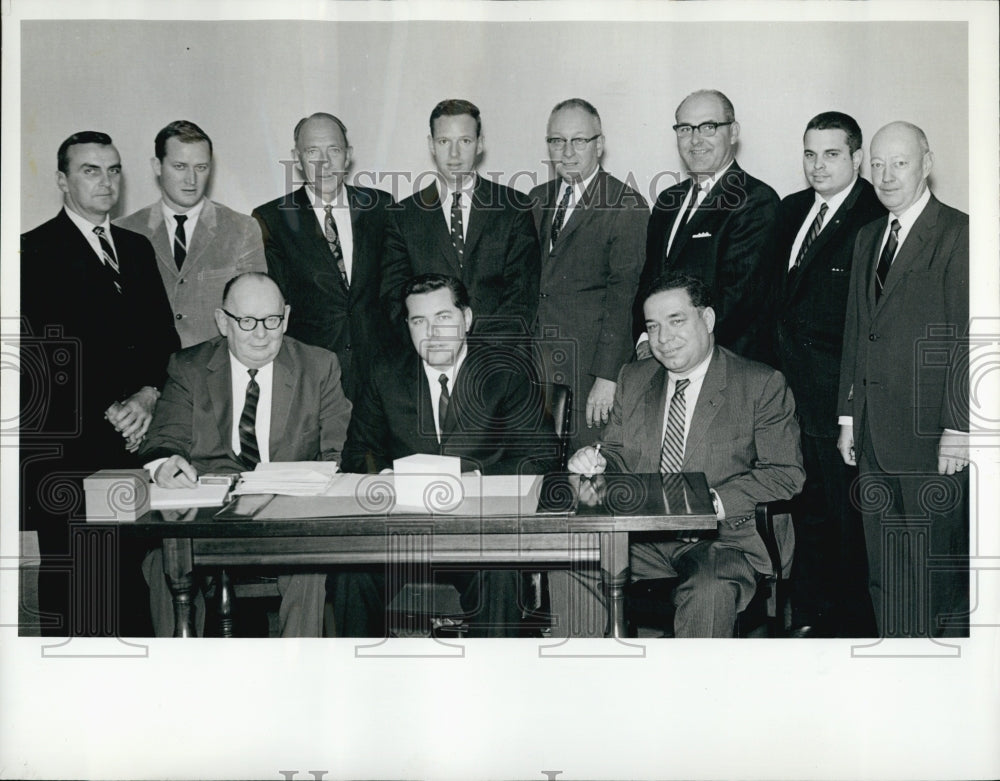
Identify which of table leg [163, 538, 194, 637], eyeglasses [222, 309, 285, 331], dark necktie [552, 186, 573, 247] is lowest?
table leg [163, 538, 194, 637]

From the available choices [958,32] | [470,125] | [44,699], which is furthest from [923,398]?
[44,699]

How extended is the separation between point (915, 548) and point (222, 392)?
2458 millimetres

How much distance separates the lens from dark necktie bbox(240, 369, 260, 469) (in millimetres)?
3385

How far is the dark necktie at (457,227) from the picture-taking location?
3.41 metres

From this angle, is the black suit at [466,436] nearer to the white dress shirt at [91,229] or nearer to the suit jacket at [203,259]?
the suit jacket at [203,259]

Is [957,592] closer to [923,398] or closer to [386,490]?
[923,398]

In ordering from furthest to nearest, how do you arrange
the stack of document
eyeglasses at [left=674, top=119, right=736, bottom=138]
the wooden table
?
eyeglasses at [left=674, top=119, right=736, bottom=138] < the stack of document < the wooden table

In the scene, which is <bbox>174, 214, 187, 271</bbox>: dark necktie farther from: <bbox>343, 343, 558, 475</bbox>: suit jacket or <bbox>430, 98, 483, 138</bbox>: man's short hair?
<bbox>430, 98, 483, 138</bbox>: man's short hair

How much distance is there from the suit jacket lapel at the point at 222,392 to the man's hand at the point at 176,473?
144mm

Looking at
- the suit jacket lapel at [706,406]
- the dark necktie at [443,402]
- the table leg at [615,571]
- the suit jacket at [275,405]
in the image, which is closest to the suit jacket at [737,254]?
the suit jacket lapel at [706,406]

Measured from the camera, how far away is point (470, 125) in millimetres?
3367

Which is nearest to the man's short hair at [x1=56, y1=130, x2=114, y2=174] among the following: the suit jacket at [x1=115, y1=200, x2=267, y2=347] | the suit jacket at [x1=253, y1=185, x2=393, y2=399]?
the suit jacket at [x1=115, y1=200, x2=267, y2=347]

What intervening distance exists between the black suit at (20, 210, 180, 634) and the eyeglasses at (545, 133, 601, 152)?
144cm

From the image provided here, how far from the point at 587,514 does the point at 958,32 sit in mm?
2099
